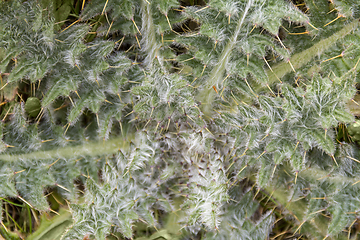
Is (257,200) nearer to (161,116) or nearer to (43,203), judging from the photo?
(161,116)

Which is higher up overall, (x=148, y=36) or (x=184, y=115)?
(x=148, y=36)

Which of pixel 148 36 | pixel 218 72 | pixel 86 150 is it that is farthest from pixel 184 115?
pixel 86 150

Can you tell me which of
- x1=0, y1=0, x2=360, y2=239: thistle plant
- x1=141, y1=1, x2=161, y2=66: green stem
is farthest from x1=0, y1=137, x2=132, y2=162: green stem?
x1=141, y1=1, x2=161, y2=66: green stem

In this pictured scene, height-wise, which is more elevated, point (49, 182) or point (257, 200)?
point (49, 182)

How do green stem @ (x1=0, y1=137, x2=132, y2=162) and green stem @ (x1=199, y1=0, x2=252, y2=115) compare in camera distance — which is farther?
green stem @ (x1=0, y1=137, x2=132, y2=162)

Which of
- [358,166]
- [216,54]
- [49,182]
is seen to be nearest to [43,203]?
[49,182]

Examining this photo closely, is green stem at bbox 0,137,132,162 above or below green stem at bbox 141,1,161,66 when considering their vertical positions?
below

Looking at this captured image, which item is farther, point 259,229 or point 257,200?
point 257,200

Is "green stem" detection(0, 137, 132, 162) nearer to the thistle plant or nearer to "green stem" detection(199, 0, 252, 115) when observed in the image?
the thistle plant

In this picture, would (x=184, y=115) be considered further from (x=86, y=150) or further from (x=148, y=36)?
(x=86, y=150)
